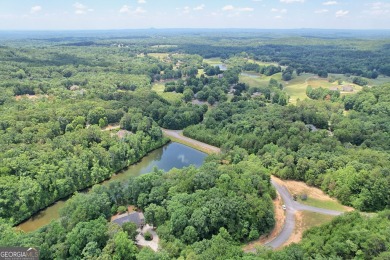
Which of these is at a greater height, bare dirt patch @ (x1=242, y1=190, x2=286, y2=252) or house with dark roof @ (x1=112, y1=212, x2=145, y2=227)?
house with dark roof @ (x1=112, y1=212, x2=145, y2=227)

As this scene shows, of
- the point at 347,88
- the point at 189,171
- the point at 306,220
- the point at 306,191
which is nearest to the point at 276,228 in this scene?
the point at 306,220

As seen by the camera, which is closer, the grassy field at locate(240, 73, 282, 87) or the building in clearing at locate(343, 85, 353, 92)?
the building in clearing at locate(343, 85, 353, 92)

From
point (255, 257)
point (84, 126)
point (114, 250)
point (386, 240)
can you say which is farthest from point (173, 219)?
point (84, 126)

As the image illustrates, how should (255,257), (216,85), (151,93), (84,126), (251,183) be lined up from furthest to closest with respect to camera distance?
(216,85) < (151,93) < (84,126) < (251,183) < (255,257)

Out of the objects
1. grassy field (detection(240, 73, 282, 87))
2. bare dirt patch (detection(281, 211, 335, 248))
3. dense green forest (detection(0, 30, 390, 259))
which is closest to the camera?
dense green forest (detection(0, 30, 390, 259))

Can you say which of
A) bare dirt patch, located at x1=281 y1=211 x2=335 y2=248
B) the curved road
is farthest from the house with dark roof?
bare dirt patch, located at x1=281 y1=211 x2=335 y2=248

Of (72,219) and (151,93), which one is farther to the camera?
(151,93)

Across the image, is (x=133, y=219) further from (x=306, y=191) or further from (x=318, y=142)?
(x=318, y=142)

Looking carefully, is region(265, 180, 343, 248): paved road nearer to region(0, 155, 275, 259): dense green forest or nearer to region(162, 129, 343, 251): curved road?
region(162, 129, 343, 251): curved road

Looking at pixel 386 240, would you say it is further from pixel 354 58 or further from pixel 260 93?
pixel 354 58
